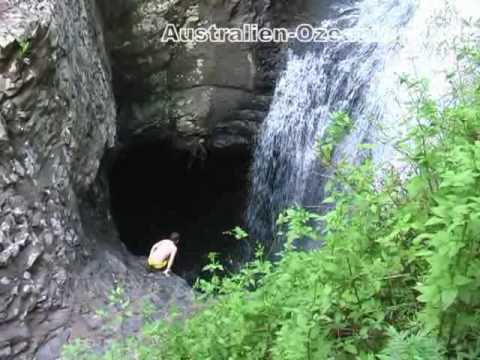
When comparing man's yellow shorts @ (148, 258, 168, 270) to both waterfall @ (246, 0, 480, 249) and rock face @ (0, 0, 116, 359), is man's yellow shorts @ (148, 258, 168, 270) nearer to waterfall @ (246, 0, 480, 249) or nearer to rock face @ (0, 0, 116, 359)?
rock face @ (0, 0, 116, 359)

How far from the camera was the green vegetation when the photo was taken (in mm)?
1478

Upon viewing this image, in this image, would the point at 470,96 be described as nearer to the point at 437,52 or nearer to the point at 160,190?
the point at 437,52

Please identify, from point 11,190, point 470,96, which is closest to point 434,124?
point 470,96

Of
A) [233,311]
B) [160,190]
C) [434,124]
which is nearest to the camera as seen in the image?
[434,124]

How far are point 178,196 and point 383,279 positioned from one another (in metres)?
7.43

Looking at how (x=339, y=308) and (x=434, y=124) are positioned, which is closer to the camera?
(x=339, y=308)

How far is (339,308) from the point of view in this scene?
1932 mm

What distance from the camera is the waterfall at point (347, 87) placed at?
17.9 ft

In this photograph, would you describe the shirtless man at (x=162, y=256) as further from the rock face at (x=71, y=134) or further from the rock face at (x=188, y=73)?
the rock face at (x=188, y=73)

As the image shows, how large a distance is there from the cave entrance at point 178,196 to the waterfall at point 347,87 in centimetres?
58

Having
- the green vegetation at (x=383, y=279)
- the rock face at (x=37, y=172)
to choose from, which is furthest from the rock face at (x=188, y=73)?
the green vegetation at (x=383, y=279)

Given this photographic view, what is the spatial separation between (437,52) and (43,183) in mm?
3672

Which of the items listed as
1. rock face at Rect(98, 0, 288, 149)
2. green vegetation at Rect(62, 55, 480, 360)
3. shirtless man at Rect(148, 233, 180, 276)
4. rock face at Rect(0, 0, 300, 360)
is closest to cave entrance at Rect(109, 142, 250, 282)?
rock face at Rect(98, 0, 288, 149)

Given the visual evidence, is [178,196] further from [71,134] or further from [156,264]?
[71,134]
